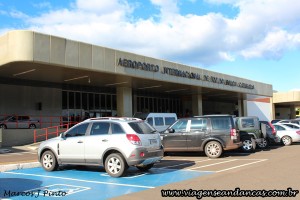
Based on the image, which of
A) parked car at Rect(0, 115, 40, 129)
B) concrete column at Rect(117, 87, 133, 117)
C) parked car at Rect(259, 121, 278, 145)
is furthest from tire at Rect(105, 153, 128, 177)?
concrete column at Rect(117, 87, 133, 117)

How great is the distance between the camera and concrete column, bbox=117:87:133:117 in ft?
98.0

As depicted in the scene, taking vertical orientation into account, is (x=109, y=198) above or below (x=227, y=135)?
below

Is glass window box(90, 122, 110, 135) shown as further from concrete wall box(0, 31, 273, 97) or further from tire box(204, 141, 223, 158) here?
concrete wall box(0, 31, 273, 97)

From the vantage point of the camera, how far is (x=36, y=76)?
27000 millimetres

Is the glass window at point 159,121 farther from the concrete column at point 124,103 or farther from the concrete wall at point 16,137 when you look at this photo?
the concrete wall at point 16,137

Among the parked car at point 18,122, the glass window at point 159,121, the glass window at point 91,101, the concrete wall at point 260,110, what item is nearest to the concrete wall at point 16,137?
the parked car at point 18,122

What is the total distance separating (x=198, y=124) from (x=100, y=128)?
623 centimetres

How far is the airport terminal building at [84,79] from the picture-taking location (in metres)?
20.1

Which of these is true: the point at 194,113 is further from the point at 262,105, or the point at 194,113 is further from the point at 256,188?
the point at 256,188

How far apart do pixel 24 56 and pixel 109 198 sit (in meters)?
13.5

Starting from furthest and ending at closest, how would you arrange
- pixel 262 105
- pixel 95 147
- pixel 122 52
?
pixel 262 105, pixel 122 52, pixel 95 147

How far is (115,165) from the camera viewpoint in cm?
1056

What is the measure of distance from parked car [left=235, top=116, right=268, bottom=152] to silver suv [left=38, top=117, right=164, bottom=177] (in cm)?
826

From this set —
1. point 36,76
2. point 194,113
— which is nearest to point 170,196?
point 36,76
